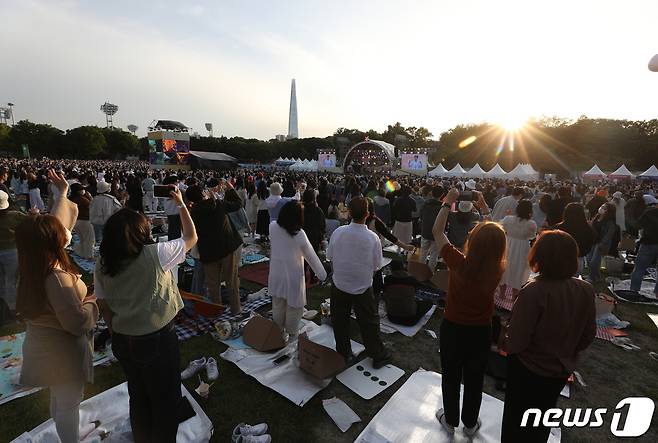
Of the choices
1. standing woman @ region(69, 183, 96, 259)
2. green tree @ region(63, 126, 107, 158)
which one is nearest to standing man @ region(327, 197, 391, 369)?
standing woman @ region(69, 183, 96, 259)

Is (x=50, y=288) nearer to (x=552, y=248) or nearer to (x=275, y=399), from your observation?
(x=275, y=399)

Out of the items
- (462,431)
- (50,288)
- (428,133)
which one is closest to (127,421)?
(50,288)

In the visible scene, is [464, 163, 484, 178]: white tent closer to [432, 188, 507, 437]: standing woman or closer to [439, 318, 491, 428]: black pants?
[432, 188, 507, 437]: standing woman

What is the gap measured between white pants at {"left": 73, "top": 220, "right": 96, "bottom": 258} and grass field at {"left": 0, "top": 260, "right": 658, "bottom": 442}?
3.40 m

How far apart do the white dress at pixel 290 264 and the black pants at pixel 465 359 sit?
5.26 feet

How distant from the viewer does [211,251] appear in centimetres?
470

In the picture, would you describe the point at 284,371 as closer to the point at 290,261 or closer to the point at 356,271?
the point at 290,261

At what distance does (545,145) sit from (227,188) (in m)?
60.9

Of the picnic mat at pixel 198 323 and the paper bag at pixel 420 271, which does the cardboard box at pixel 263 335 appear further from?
the paper bag at pixel 420 271

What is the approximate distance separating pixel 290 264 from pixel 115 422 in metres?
2.28

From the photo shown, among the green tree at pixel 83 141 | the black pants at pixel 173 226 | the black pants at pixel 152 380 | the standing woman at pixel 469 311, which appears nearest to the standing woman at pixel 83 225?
the black pants at pixel 173 226

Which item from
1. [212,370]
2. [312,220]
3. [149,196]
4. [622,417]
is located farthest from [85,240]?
[622,417]

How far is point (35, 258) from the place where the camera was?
1.96 m

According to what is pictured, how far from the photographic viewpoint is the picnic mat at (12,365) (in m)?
3.34
